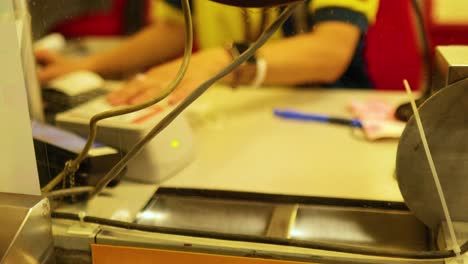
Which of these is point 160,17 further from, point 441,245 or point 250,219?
point 441,245

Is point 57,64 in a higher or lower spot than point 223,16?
lower

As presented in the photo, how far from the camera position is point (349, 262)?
1.44 ft

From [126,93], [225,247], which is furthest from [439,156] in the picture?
[126,93]

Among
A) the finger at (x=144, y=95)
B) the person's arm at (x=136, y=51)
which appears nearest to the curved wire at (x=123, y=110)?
the finger at (x=144, y=95)

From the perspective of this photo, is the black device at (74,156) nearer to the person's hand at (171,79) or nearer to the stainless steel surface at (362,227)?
the person's hand at (171,79)

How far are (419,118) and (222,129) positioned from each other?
0.38 meters

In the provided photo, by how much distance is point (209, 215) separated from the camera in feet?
1.77

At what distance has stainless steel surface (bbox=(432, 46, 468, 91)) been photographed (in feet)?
1.44

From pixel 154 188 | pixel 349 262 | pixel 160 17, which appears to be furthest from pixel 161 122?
pixel 160 17

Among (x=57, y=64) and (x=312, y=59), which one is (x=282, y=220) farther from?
(x=57, y=64)

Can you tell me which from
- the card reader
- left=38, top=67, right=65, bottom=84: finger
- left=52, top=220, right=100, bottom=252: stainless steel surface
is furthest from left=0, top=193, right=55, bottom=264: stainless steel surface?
left=38, top=67, right=65, bottom=84: finger

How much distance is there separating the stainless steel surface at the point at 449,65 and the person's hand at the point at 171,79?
8.5 inches

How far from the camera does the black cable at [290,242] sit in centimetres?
43

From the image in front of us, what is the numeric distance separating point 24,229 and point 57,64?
29.0 inches
